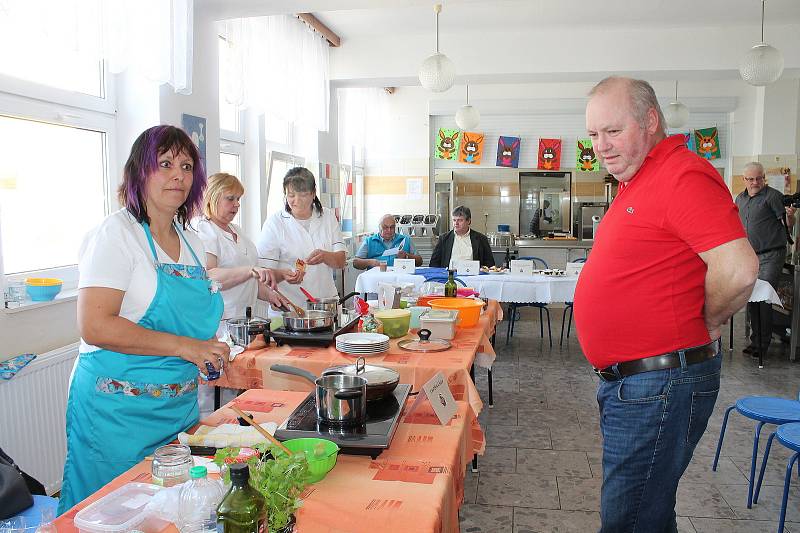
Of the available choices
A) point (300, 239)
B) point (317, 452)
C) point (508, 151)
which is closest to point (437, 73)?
point (300, 239)

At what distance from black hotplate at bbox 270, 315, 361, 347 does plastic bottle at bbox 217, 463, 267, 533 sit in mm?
1622

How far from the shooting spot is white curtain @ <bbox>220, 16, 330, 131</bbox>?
4.95 meters

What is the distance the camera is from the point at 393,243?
279 inches

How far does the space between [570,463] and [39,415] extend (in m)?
2.82

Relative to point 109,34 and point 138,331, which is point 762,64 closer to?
point 109,34

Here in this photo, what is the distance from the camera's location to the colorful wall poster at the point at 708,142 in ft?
33.3

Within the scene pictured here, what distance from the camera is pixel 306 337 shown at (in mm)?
2668

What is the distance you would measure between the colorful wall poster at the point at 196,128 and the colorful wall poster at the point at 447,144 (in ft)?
21.6

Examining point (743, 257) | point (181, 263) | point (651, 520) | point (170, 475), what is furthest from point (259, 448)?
point (743, 257)

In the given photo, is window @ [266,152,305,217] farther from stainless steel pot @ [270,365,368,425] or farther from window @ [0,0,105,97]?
stainless steel pot @ [270,365,368,425]

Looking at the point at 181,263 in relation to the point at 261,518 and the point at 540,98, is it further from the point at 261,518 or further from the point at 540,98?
the point at 540,98

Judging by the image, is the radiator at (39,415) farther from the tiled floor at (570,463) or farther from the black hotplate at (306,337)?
the tiled floor at (570,463)

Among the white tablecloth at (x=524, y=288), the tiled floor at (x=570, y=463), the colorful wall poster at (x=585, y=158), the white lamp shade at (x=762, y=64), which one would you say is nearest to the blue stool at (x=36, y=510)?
the tiled floor at (x=570, y=463)

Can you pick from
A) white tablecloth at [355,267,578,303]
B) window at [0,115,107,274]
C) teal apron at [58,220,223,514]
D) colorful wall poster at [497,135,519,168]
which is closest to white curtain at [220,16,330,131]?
window at [0,115,107,274]
